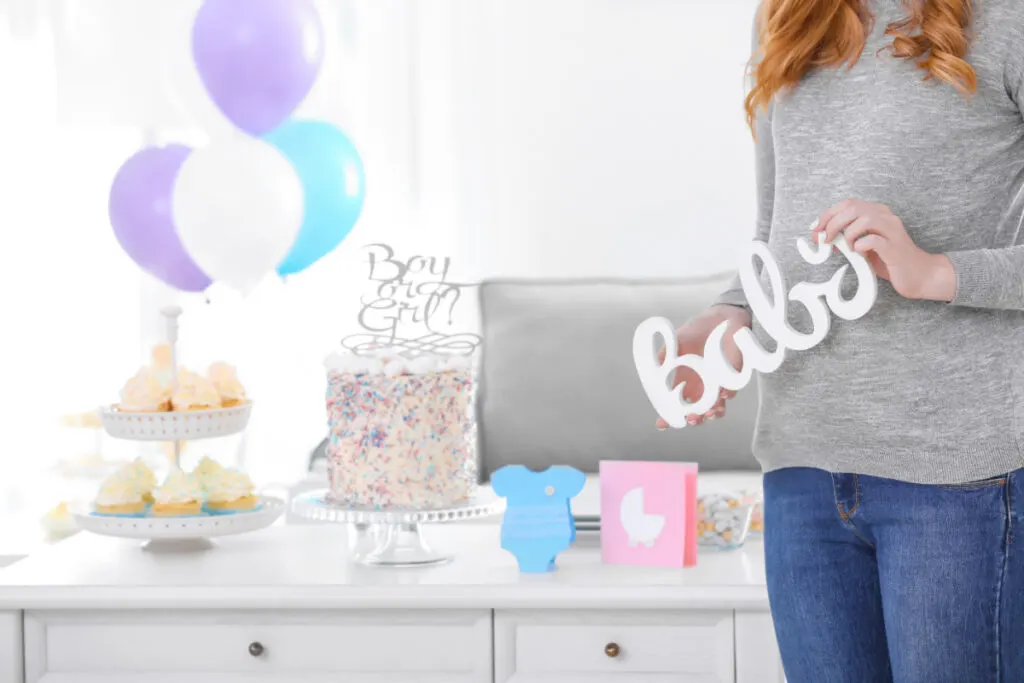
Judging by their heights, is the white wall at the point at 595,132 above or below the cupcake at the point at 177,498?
above

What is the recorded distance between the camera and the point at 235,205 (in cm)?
255

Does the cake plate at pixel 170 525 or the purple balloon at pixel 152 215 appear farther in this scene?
the purple balloon at pixel 152 215

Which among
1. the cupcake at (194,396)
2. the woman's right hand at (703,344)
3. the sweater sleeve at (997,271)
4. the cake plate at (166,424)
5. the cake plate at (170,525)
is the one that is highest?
the sweater sleeve at (997,271)

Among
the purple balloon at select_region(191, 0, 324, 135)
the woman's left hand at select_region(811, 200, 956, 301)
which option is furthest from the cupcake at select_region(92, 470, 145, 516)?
the woman's left hand at select_region(811, 200, 956, 301)

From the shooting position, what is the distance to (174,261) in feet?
9.00

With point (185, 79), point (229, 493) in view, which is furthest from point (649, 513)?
point (185, 79)

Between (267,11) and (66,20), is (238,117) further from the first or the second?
(66,20)

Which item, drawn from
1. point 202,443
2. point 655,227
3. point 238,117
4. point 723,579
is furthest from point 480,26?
point 723,579

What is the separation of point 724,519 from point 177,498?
826 millimetres

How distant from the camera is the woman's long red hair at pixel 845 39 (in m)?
0.98

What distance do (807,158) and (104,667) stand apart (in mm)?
1171

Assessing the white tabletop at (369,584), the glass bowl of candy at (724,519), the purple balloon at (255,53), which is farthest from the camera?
the purple balloon at (255,53)

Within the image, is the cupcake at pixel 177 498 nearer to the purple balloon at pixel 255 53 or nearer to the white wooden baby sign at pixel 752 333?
the white wooden baby sign at pixel 752 333

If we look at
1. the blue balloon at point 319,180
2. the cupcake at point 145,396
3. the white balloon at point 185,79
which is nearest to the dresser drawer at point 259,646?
the cupcake at point 145,396
